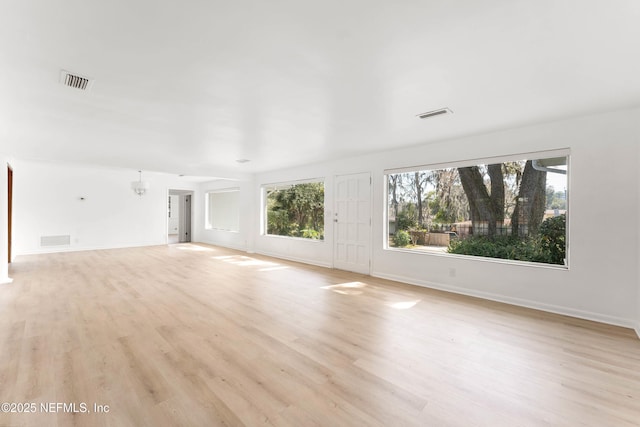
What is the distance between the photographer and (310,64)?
220cm

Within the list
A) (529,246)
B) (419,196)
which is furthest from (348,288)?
(529,246)

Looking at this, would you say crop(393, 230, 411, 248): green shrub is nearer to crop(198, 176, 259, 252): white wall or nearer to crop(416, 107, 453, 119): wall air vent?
crop(416, 107, 453, 119): wall air vent

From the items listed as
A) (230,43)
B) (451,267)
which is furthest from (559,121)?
(230,43)

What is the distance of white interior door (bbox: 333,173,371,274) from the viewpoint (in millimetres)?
5727

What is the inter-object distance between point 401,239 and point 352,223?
1110 mm

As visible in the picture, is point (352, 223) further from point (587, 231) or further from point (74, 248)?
point (74, 248)

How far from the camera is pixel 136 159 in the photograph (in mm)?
→ 5949

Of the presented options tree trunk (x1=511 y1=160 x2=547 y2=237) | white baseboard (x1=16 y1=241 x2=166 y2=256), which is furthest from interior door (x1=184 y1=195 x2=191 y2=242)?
tree trunk (x1=511 y1=160 x2=547 y2=237)

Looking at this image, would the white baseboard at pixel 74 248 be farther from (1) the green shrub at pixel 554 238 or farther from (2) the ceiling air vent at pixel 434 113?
(1) the green shrub at pixel 554 238

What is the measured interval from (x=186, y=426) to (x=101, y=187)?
380 inches

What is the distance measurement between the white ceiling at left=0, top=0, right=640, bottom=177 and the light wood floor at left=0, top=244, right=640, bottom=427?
2.35 meters

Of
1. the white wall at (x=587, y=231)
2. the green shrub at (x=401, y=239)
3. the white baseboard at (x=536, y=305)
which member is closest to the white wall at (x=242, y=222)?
the green shrub at (x=401, y=239)

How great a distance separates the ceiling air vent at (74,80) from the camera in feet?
7.65

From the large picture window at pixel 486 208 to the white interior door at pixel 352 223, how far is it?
48 centimetres
